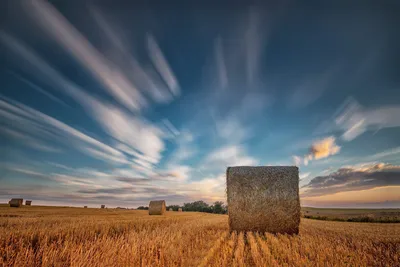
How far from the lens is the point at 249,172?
922 centimetres

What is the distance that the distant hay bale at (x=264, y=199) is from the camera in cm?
862

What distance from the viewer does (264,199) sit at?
29.0 ft

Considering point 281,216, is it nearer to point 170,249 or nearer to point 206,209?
point 170,249

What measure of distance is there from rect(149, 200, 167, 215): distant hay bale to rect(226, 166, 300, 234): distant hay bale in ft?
46.2

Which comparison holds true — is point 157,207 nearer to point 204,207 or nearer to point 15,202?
point 15,202

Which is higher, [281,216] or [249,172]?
[249,172]

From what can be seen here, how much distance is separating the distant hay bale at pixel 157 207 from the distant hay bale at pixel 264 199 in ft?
46.2

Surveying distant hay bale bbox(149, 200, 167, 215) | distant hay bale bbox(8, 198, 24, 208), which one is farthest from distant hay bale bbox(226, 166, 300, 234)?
distant hay bale bbox(8, 198, 24, 208)

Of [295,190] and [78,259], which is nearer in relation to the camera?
[78,259]

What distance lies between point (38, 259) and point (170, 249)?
6.12 feet

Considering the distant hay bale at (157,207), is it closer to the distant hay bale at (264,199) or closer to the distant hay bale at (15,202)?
the distant hay bale at (264,199)

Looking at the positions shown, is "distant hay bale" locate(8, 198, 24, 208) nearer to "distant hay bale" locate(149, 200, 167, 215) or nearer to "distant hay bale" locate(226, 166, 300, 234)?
"distant hay bale" locate(149, 200, 167, 215)

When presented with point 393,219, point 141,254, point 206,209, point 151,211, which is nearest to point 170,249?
point 141,254

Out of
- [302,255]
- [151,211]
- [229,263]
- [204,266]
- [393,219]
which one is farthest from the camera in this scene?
[151,211]
